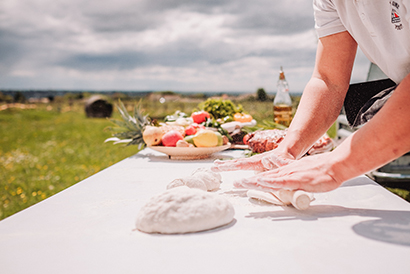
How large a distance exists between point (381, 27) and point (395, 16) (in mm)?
60

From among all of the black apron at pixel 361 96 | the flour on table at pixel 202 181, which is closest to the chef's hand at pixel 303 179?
the flour on table at pixel 202 181

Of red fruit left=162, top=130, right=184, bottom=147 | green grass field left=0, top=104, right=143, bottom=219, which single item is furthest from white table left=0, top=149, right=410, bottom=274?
green grass field left=0, top=104, right=143, bottom=219

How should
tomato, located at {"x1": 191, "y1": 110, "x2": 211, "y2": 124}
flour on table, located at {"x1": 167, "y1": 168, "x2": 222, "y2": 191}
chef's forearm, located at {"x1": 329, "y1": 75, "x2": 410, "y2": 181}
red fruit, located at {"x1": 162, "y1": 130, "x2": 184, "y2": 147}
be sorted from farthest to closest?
tomato, located at {"x1": 191, "y1": 110, "x2": 211, "y2": 124}
red fruit, located at {"x1": 162, "y1": 130, "x2": 184, "y2": 147}
flour on table, located at {"x1": 167, "y1": 168, "x2": 222, "y2": 191}
chef's forearm, located at {"x1": 329, "y1": 75, "x2": 410, "y2": 181}

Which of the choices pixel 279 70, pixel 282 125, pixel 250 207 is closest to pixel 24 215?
pixel 250 207

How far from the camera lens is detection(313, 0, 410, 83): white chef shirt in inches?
38.7

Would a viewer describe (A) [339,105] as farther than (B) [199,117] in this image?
No

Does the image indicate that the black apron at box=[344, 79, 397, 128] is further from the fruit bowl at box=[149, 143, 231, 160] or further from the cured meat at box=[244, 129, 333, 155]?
the fruit bowl at box=[149, 143, 231, 160]

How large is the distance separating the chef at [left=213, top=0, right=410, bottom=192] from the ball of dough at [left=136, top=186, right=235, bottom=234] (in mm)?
156

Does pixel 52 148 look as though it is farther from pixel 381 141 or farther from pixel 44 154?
pixel 381 141

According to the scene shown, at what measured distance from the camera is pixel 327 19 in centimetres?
128

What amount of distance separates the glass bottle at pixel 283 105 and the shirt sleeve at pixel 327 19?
1279 mm

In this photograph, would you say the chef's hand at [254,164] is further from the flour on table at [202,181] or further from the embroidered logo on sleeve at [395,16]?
the embroidered logo on sleeve at [395,16]

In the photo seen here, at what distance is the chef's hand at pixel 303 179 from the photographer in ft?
2.90

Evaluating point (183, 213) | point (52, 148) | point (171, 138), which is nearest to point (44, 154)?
point (52, 148)
